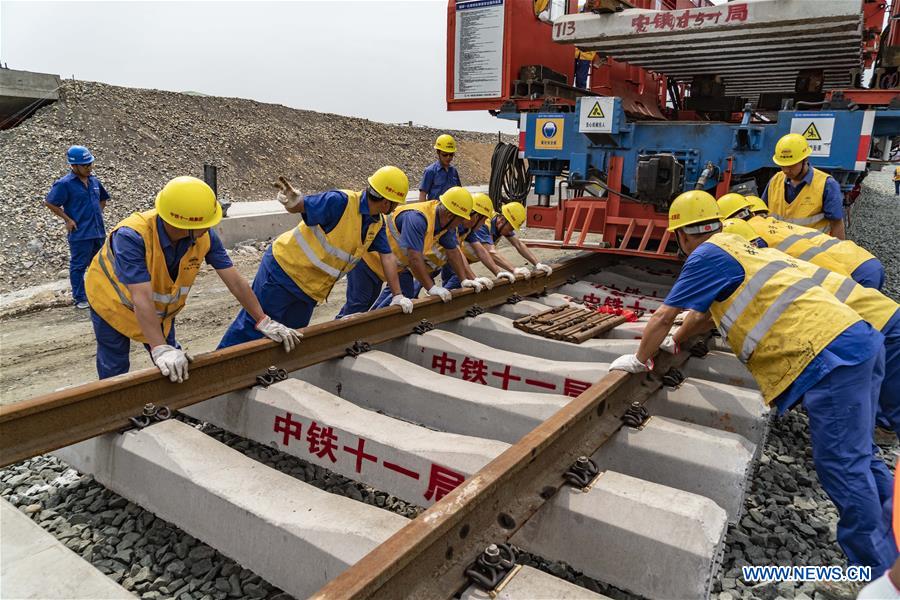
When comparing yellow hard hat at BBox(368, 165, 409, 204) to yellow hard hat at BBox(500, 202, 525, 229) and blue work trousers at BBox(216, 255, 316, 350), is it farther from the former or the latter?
yellow hard hat at BBox(500, 202, 525, 229)

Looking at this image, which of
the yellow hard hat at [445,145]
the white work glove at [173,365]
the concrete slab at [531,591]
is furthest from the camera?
the yellow hard hat at [445,145]

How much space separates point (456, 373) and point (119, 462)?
2009 millimetres

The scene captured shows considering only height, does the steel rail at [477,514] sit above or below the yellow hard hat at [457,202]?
below

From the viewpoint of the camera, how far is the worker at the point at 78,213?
6.90 metres

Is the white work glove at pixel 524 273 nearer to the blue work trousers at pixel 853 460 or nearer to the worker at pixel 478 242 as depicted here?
the worker at pixel 478 242

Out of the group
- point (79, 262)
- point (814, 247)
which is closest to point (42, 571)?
point (814, 247)

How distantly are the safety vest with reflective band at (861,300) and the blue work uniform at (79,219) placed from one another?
23.3ft

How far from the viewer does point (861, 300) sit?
3168mm

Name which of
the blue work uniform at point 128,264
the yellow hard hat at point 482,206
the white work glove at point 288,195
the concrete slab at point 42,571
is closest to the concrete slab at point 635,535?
the concrete slab at point 42,571

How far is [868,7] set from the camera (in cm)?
651

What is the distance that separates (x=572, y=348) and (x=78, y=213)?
19.5ft

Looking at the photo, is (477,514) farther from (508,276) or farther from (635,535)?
(508,276)

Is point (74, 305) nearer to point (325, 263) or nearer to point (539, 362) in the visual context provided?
point (325, 263)

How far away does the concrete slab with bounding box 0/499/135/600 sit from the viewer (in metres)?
1.84
